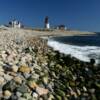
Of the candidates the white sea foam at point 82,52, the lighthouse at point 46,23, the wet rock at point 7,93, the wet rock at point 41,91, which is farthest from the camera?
the lighthouse at point 46,23

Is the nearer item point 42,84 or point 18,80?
point 18,80

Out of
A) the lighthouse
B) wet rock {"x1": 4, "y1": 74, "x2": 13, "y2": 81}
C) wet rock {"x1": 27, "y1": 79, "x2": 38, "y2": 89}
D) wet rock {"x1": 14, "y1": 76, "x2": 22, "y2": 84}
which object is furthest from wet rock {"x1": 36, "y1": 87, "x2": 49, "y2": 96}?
the lighthouse

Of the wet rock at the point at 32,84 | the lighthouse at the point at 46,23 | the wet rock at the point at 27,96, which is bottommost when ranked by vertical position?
the lighthouse at the point at 46,23

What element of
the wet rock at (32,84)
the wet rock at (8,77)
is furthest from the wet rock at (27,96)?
the wet rock at (8,77)

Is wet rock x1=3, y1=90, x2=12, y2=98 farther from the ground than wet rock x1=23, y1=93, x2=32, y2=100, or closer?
farther from the ground

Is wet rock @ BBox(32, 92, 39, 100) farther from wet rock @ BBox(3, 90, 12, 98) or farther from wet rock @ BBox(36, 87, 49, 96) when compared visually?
wet rock @ BBox(3, 90, 12, 98)

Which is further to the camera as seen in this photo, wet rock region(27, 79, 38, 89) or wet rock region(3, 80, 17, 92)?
wet rock region(27, 79, 38, 89)

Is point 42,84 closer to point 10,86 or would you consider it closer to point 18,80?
point 18,80

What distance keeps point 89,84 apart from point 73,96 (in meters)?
1.46

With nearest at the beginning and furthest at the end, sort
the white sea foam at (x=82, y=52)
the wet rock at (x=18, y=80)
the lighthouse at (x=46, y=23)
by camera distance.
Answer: the wet rock at (x=18, y=80) → the white sea foam at (x=82, y=52) → the lighthouse at (x=46, y=23)

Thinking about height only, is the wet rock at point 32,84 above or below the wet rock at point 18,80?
below

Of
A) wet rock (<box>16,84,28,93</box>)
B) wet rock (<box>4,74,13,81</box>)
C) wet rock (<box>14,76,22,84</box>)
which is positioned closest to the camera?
wet rock (<box>16,84,28,93</box>)

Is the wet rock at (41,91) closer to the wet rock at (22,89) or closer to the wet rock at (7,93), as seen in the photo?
the wet rock at (22,89)

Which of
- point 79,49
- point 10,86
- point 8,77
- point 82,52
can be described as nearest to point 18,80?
point 8,77
